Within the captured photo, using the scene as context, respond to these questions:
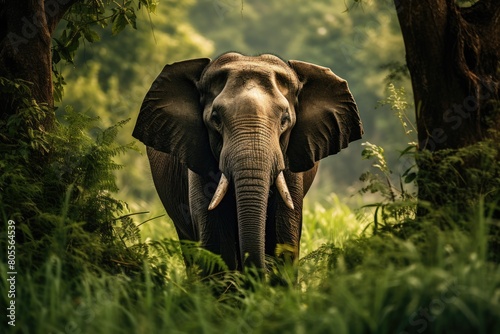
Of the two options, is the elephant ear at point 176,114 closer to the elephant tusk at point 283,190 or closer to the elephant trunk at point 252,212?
the elephant tusk at point 283,190

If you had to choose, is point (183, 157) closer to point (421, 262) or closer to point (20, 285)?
point (20, 285)

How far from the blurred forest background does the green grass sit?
9.16ft

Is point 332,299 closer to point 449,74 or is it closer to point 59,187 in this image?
point 449,74

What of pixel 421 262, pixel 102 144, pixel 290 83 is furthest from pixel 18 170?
pixel 421 262

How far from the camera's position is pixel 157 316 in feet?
→ 19.2

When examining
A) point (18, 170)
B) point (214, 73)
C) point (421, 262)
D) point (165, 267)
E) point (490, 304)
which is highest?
point (214, 73)

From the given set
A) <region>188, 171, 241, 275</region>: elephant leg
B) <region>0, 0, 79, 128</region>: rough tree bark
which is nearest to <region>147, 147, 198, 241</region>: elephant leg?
<region>188, 171, 241, 275</region>: elephant leg

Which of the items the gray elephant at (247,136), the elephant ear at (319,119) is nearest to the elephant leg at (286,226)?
the gray elephant at (247,136)

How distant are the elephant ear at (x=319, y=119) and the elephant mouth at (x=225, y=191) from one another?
0.50 metres

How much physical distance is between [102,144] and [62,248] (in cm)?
145

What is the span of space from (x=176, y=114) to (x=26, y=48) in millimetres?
1496

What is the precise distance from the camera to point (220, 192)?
771cm

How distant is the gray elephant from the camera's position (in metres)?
7.49

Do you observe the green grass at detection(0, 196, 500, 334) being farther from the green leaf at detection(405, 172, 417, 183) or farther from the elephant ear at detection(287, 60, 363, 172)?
the elephant ear at detection(287, 60, 363, 172)
